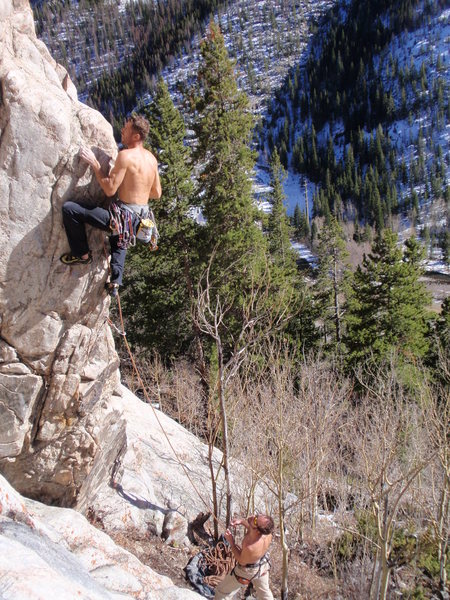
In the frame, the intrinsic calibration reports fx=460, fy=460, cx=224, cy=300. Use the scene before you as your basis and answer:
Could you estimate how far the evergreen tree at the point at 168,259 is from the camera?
15.6m

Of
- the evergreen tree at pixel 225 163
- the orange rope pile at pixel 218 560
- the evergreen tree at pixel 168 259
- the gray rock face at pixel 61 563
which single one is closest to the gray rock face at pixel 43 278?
the gray rock face at pixel 61 563

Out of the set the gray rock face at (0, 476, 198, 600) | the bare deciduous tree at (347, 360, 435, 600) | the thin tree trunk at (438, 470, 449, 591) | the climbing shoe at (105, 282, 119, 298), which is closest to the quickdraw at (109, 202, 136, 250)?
the climbing shoe at (105, 282, 119, 298)

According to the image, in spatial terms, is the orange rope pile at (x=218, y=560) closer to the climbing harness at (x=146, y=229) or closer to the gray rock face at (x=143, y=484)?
the gray rock face at (x=143, y=484)

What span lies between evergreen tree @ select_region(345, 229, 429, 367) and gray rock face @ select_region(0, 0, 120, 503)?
13641 millimetres

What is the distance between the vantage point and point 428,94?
11719 centimetres

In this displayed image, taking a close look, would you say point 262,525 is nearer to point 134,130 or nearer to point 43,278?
point 43,278

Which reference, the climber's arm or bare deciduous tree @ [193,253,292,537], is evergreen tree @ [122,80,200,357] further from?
the climber's arm

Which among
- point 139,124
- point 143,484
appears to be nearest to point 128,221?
point 139,124

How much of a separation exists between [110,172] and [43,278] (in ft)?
5.14

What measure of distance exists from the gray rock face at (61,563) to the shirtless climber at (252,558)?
0.53 metres

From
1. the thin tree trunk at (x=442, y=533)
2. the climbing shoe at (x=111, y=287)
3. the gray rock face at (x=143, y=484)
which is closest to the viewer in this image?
the climbing shoe at (x=111, y=287)

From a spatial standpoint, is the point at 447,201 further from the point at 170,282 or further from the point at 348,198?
the point at 170,282

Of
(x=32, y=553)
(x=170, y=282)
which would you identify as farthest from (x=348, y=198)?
(x=32, y=553)

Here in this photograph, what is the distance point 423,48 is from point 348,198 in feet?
207
